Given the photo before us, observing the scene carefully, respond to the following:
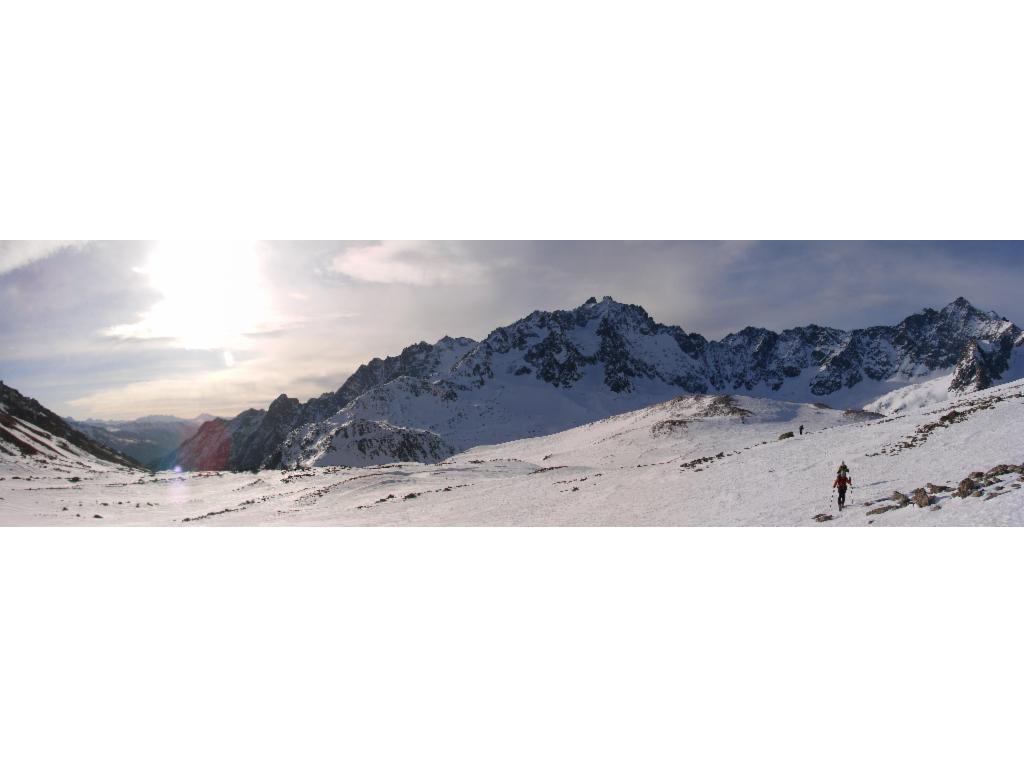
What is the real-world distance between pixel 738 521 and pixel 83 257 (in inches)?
681

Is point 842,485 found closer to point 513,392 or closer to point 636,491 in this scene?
point 636,491

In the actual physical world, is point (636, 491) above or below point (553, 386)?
below

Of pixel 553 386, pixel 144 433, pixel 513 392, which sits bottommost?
pixel 144 433

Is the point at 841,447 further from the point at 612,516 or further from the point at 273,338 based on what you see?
the point at 273,338

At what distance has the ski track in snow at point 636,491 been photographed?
13336mm

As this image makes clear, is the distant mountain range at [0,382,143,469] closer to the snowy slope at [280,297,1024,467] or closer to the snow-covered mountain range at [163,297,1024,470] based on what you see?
the snow-covered mountain range at [163,297,1024,470]

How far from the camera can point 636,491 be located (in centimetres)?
1814

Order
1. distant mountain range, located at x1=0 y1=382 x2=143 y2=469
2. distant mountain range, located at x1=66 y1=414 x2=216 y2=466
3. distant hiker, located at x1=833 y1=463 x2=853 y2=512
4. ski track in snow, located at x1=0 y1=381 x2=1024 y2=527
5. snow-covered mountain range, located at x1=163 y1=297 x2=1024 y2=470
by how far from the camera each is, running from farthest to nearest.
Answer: snow-covered mountain range, located at x1=163 y1=297 x2=1024 y2=470
distant mountain range, located at x1=0 y1=382 x2=143 y2=469
distant mountain range, located at x1=66 y1=414 x2=216 y2=466
ski track in snow, located at x1=0 y1=381 x2=1024 y2=527
distant hiker, located at x1=833 y1=463 x2=853 y2=512

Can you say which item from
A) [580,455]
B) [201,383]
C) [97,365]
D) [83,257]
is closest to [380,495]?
[201,383]

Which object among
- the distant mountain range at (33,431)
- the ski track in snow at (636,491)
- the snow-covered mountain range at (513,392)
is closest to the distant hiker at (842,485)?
the ski track in snow at (636,491)

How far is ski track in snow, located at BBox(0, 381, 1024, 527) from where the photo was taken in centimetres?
1334

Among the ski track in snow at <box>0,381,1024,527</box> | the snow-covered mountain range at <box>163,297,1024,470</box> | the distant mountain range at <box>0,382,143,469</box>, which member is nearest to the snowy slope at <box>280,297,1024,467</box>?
the snow-covered mountain range at <box>163,297,1024,470</box>

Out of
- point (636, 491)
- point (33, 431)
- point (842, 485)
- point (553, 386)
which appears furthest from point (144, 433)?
point (553, 386)

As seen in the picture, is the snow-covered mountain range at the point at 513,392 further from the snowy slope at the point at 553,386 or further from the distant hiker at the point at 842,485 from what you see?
the distant hiker at the point at 842,485
